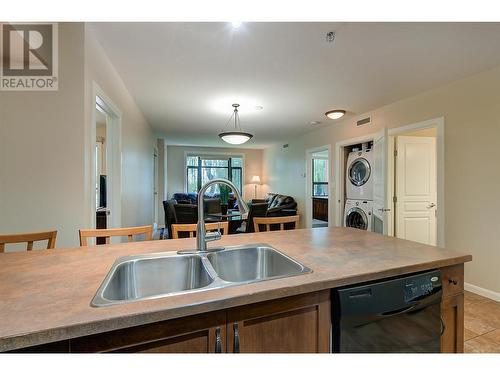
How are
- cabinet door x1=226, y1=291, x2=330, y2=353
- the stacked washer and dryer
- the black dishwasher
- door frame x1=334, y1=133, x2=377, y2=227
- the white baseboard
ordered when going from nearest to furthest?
cabinet door x1=226, y1=291, x2=330, y2=353, the black dishwasher, the white baseboard, the stacked washer and dryer, door frame x1=334, y1=133, x2=377, y2=227

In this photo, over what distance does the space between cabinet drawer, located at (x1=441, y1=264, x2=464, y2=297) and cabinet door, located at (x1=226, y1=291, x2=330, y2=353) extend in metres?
0.66

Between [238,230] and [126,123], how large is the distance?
2554mm

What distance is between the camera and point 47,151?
6.01 ft

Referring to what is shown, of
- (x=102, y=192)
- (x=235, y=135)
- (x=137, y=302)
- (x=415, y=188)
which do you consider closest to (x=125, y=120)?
(x=102, y=192)

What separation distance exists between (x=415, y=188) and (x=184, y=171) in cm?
652

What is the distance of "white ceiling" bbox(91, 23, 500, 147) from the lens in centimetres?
191

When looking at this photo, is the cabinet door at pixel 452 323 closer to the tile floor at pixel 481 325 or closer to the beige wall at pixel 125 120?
the tile floor at pixel 481 325

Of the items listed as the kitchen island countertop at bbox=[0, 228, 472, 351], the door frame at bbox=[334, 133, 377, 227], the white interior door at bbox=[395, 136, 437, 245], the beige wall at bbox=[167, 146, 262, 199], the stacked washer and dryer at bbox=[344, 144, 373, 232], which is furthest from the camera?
the beige wall at bbox=[167, 146, 262, 199]

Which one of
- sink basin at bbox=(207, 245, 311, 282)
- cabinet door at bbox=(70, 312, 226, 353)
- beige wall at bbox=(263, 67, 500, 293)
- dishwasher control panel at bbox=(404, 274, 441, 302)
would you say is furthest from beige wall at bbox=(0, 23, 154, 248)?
beige wall at bbox=(263, 67, 500, 293)

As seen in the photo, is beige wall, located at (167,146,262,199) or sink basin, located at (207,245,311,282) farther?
beige wall, located at (167,146,262,199)

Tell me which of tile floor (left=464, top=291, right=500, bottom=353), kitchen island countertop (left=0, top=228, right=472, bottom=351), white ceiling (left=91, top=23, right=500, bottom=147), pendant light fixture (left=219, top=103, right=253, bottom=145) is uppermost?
white ceiling (left=91, top=23, right=500, bottom=147)

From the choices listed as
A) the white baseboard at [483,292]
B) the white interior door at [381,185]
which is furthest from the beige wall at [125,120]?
the white baseboard at [483,292]

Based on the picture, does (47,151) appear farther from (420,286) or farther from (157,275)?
(420,286)

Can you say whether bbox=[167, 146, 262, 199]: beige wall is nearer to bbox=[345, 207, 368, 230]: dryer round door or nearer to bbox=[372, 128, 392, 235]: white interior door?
bbox=[345, 207, 368, 230]: dryer round door
